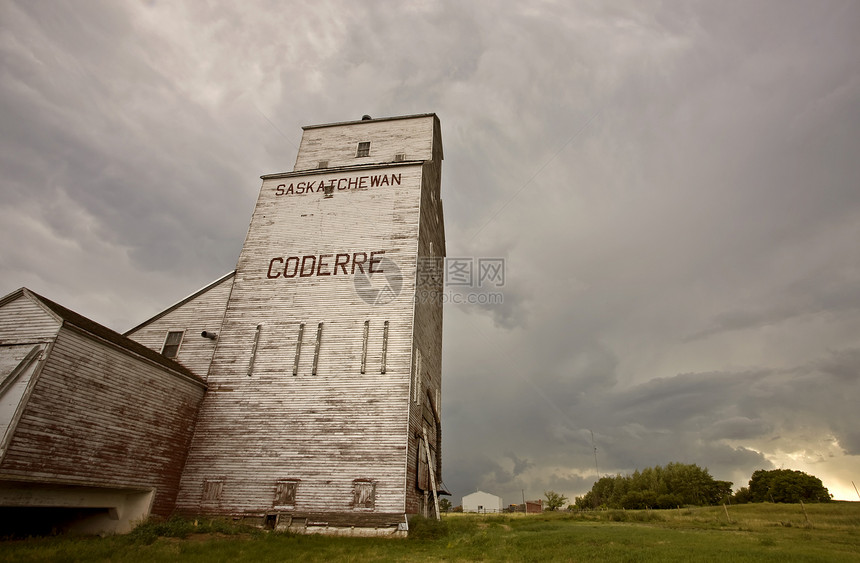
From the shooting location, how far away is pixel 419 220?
21.5 m

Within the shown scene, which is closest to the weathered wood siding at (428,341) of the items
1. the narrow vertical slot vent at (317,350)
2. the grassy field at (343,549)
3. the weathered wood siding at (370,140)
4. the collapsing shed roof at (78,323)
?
the weathered wood siding at (370,140)

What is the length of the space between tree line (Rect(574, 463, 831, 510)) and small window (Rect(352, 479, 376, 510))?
81648 millimetres

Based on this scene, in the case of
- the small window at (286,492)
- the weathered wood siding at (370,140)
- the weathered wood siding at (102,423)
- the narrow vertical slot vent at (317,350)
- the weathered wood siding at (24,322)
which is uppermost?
the weathered wood siding at (370,140)

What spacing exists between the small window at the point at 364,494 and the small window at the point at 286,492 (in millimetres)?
2327

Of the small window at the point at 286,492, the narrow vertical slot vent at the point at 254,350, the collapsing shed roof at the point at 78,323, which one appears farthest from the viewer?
the narrow vertical slot vent at the point at 254,350

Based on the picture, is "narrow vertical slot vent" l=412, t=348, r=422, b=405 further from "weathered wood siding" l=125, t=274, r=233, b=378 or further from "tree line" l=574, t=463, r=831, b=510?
"tree line" l=574, t=463, r=831, b=510

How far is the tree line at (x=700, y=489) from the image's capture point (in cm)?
7156

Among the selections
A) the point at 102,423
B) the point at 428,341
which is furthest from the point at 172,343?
the point at 428,341

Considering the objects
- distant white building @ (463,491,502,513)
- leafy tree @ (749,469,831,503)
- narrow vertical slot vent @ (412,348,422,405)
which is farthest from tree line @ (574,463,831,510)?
narrow vertical slot vent @ (412,348,422,405)

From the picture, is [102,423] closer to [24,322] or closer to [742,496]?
[24,322]

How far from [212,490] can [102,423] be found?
5.08m

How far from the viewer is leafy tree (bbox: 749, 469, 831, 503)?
2756 inches

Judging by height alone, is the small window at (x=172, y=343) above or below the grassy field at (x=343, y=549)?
above

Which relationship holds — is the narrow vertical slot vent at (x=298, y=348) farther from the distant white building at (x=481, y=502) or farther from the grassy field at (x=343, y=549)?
the distant white building at (x=481, y=502)
